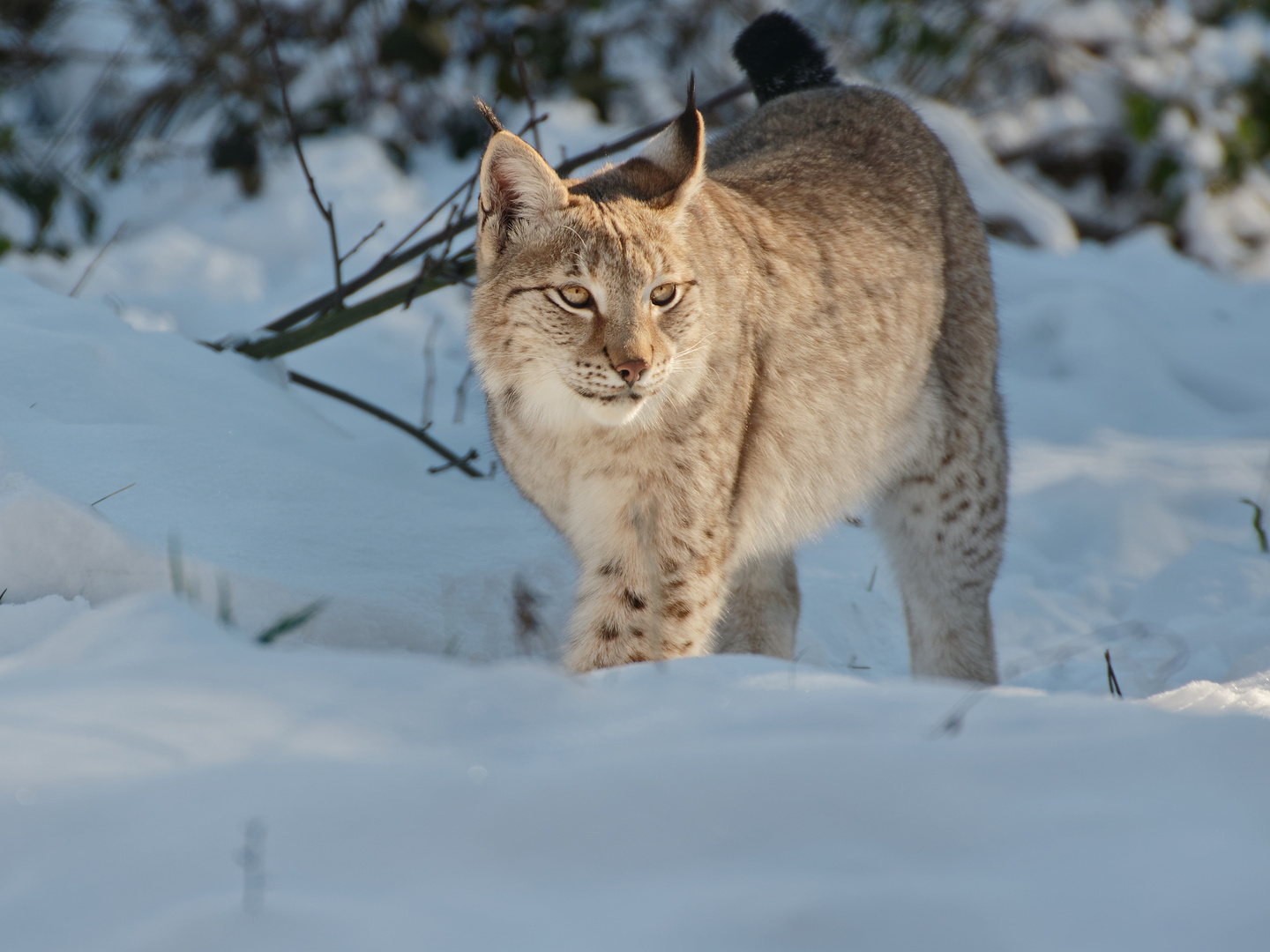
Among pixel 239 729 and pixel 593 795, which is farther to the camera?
pixel 239 729

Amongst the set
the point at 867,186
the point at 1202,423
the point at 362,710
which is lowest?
the point at 1202,423

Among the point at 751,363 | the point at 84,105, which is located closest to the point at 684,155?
the point at 751,363

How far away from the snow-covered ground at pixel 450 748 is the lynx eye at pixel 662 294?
83 cm

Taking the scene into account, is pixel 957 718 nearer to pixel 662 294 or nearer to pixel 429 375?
pixel 662 294

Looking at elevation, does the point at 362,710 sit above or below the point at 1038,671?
above

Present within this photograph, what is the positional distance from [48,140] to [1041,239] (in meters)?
5.77

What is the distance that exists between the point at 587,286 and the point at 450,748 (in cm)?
116

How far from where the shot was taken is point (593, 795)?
1282mm

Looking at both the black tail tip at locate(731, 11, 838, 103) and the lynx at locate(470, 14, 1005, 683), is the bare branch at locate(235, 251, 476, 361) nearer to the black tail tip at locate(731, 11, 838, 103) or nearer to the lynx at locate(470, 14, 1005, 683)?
the lynx at locate(470, 14, 1005, 683)

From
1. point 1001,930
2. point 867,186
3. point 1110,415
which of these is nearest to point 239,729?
point 1001,930

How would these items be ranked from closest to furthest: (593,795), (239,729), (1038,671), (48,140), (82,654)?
(593,795) → (239,729) → (82,654) → (1038,671) → (48,140)

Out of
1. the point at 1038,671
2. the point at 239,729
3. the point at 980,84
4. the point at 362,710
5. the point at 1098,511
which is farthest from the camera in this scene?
the point at 980,84

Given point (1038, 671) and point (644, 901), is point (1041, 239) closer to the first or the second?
point (1038, 671)

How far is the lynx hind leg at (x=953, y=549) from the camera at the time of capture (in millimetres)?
3156
